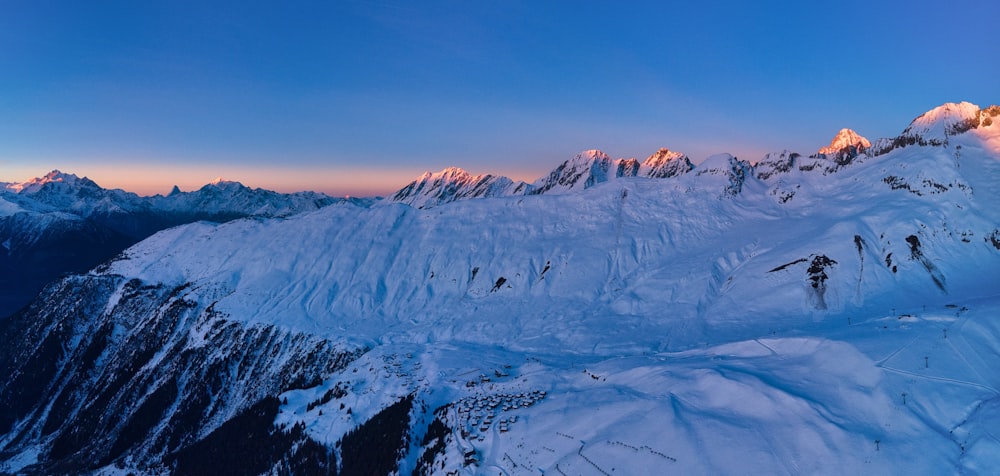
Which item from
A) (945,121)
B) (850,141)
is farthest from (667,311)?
(850,141)

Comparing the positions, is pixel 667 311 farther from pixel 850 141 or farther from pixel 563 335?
pixel 850 141

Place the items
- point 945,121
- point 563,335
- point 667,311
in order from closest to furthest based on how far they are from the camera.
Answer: point 667,311 → point 563,335 → point 945,121

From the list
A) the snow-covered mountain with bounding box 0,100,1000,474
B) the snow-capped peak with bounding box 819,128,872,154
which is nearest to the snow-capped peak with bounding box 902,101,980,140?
the snow-covered mountain with bounding box 0,100,1000,474

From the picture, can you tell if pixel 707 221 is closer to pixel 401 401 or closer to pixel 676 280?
pixel 676 280

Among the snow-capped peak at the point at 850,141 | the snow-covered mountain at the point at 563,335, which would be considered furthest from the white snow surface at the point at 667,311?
the snow-capped peak at the point at 850,141

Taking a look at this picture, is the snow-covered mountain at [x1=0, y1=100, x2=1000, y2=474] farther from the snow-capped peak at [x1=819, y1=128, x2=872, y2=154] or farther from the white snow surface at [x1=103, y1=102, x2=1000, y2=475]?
the snow-capped peak at [x1=819, y1=128, x2=872, y2=154]

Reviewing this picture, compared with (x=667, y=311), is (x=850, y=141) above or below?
above
